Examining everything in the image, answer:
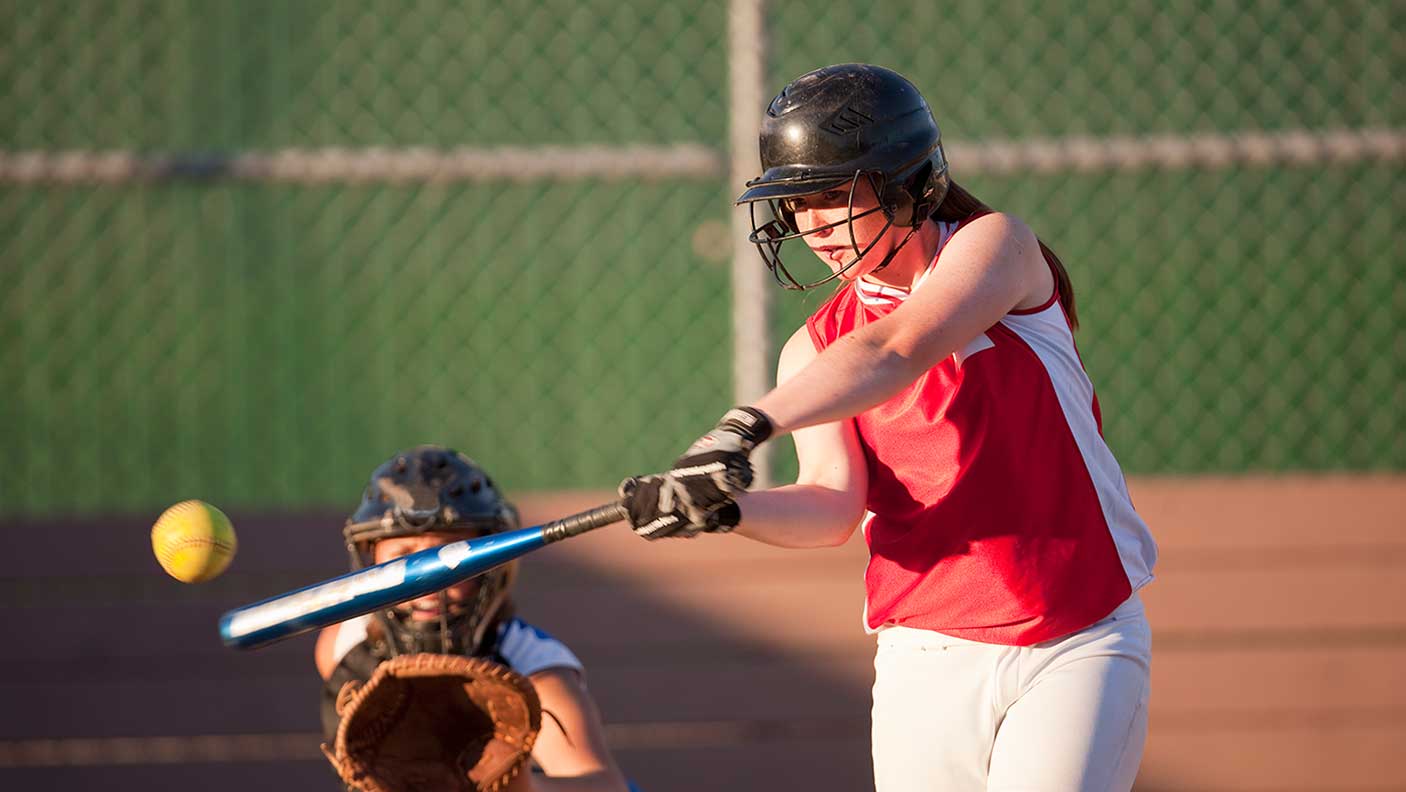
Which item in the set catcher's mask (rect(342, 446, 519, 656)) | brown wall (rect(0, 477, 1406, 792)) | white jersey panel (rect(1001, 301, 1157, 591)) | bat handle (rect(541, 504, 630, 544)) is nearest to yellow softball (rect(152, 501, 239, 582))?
catcher's mask (rect(342, 446, 519, 656))

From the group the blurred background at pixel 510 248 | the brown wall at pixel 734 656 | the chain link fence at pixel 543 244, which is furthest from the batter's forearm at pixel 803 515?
the chain link fence at pixel 543 244

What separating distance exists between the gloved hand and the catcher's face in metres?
0.86

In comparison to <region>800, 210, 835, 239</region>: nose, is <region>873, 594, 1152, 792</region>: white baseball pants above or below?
below

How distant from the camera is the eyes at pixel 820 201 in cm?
254

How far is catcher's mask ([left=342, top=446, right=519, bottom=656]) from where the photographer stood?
3180 millimetres

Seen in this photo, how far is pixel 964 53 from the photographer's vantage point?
511cm

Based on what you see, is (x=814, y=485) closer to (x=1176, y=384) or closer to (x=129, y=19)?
(x=1176, y=384)

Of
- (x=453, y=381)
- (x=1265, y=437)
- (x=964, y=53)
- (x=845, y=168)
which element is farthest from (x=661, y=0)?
(x=845, y=168)

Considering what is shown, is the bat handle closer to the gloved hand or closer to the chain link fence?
the gloved hand

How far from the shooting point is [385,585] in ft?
9.18

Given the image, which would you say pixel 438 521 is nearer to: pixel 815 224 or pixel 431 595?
pixel 431 595

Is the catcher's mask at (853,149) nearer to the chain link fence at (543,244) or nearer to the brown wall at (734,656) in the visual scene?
the brown wall at (734,656)

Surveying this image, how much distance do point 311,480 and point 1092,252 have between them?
2.74 m

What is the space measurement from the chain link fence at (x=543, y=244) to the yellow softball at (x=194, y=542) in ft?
6.06
